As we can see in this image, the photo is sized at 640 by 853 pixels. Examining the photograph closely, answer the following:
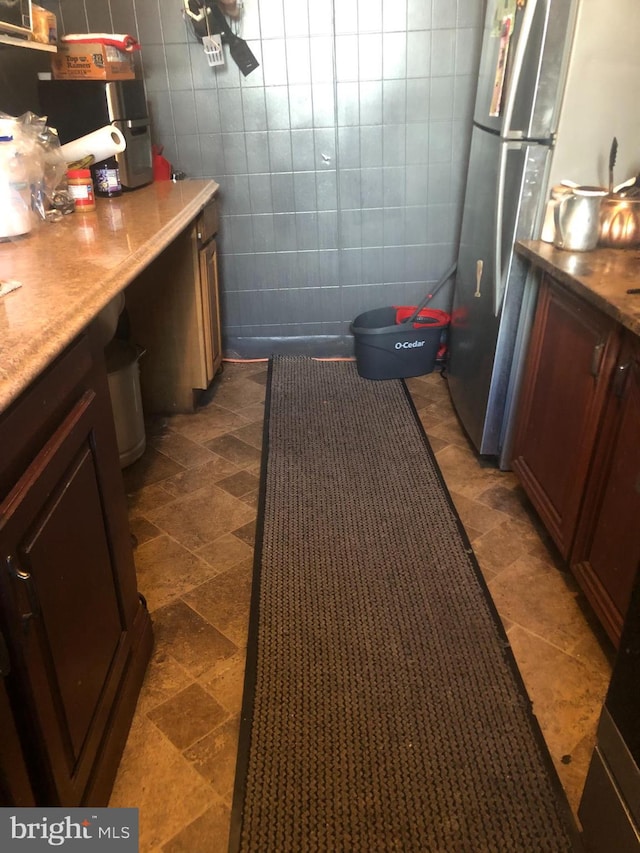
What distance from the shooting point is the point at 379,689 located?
1.49m

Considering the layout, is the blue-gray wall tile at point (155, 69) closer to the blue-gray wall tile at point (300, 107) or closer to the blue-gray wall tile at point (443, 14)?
the blue-gray wall tile at point (300, 107)

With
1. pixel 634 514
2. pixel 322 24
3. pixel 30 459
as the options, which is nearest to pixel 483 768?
pixel 634 514

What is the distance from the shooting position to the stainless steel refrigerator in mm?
1768

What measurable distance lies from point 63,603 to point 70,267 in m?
0.74

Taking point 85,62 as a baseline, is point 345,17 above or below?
above

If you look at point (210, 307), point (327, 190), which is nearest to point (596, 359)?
point (210, 307)

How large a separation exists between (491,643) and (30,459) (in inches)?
46.9

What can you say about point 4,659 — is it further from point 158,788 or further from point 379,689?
point 379,689

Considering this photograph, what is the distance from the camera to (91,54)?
2242 millimetres

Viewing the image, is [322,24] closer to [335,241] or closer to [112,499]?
[335,241]

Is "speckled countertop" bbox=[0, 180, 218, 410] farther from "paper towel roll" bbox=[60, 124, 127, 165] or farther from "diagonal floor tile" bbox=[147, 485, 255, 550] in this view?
"diagonal floor tile" bbox=[147, 485, 255, 550]

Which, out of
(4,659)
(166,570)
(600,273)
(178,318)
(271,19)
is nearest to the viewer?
(4,659)

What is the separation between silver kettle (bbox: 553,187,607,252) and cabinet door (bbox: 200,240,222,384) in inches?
55.4

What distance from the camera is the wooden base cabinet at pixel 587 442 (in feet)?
4.66
